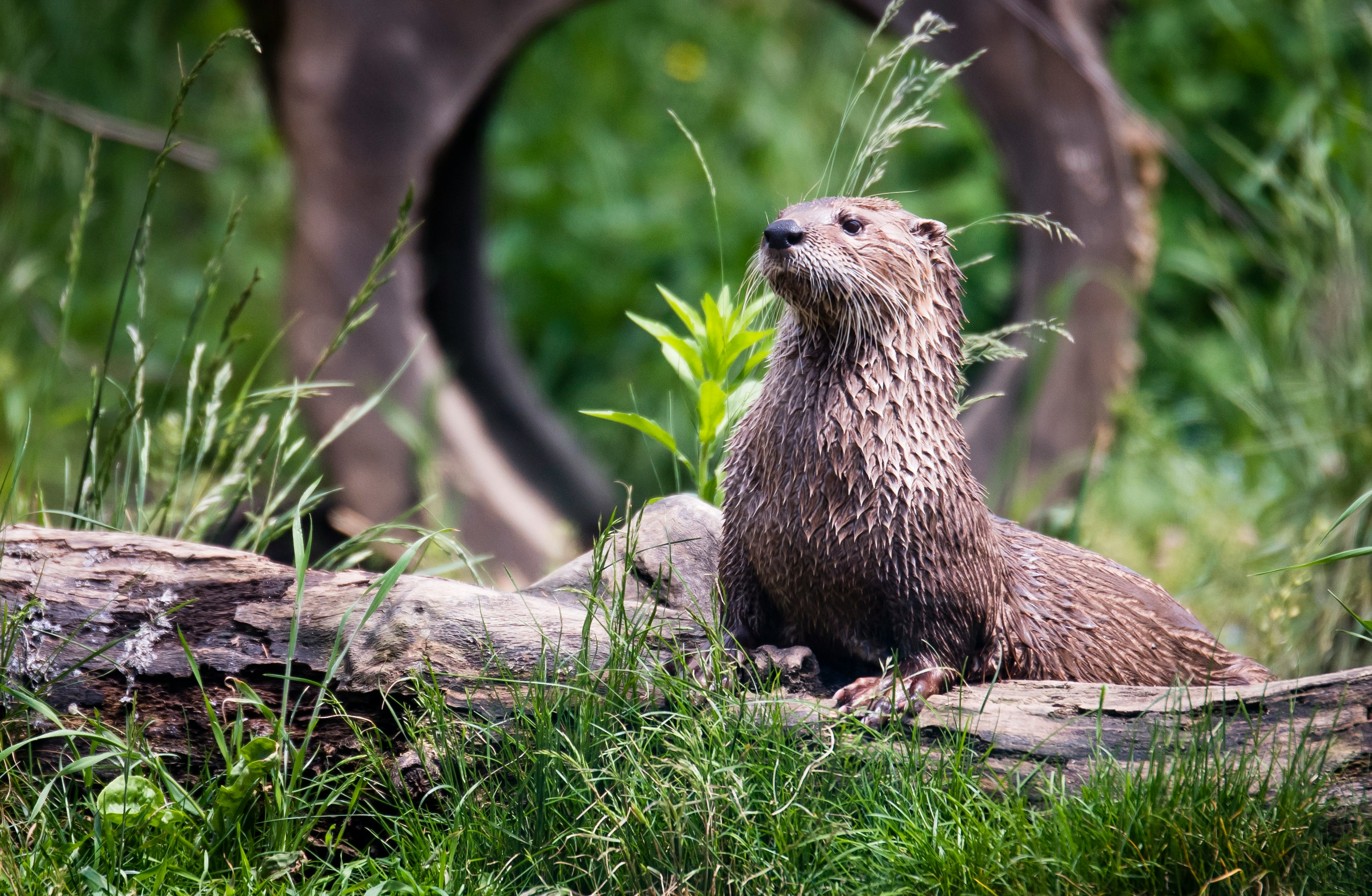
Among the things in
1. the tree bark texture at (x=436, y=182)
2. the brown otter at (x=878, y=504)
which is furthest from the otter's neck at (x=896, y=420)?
the tree bark texture at (x=436, y=182)

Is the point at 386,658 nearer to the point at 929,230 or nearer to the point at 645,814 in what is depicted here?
the point at 645,814

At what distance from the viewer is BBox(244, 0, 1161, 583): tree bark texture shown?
3598 mm

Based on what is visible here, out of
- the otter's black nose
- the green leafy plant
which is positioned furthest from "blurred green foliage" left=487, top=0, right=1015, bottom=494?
the otter's black nose

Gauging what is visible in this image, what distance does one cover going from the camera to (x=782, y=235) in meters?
1.99

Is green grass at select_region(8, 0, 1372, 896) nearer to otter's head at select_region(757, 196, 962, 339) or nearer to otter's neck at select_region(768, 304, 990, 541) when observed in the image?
otter's neck at select_region(768, 304, 990, 541)

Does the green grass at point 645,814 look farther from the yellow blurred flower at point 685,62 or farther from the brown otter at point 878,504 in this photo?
the yellow blurred flower at point 685,62

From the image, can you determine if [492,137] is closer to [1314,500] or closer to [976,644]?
[1314,500]

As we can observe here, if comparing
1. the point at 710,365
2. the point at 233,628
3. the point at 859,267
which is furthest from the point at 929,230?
the point at 233,628

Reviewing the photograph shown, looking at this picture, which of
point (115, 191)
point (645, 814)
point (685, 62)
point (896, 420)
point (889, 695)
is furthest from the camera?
point (685, 62)

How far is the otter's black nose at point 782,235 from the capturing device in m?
1.99

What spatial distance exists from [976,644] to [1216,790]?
47cm

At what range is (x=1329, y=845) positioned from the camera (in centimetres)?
170

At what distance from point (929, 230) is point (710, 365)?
50 cm

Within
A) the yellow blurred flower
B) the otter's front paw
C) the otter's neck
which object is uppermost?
the yellow blurred flower
